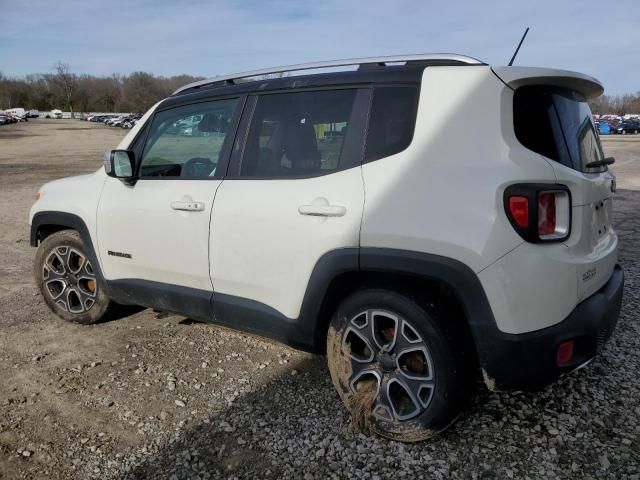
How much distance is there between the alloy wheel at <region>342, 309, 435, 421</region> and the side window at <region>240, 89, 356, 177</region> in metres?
0.84

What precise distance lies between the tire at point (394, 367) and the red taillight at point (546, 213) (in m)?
0.64

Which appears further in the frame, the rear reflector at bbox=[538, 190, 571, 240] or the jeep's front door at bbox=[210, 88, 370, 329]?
the jeep's front door at bbox=[210, 88, 370, 329]

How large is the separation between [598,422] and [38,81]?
145m

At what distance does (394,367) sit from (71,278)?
282 cm

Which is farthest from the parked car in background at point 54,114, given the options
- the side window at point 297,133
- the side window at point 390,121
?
the side window at point 390,121

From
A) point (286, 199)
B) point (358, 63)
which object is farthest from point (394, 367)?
point (358, 63)

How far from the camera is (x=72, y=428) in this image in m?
2.82

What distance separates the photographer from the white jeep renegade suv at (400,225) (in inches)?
89.7

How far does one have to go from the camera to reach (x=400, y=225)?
8.00 feet

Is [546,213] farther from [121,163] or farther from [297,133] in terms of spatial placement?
[121,163]

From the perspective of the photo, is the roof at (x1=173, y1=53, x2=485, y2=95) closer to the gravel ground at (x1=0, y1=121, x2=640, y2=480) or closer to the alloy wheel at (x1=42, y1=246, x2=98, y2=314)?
the alloy wheel at (x1=42, y1=246, x2=98, y2=314)

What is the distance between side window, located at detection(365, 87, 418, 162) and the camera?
2.55 m

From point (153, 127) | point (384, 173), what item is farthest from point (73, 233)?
point (384, 173)

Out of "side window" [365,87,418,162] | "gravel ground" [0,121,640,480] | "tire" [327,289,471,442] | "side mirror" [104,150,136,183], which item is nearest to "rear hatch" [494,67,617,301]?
"side window" [365,87,418,162]
